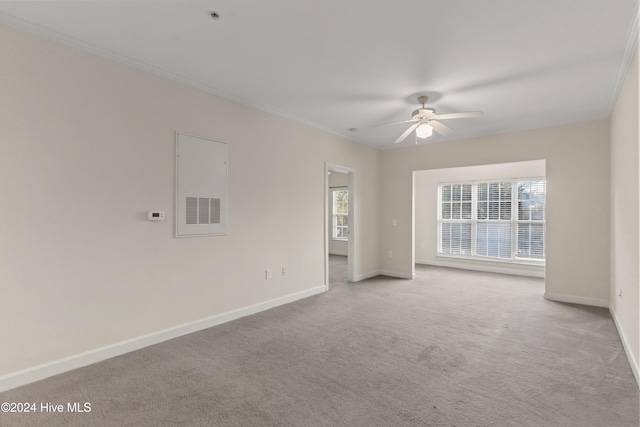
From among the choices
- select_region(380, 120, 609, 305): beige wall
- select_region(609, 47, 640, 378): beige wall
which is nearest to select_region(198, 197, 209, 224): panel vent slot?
select_region(609, 47, 640, 378): beige wall

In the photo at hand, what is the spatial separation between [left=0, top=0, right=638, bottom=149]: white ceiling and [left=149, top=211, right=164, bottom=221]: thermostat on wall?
139cm

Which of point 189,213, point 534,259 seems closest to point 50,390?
point 189,213

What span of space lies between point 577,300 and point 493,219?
110 inches

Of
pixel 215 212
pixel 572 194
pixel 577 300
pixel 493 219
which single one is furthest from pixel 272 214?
pixel 493 219

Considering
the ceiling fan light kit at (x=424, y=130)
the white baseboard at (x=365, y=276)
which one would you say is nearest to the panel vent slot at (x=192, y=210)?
the ceiling fan light kit at (x=424, y=130)

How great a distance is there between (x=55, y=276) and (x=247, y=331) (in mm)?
1806

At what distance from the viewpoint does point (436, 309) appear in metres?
4.27

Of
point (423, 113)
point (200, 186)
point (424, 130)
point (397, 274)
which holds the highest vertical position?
point (423, 113)

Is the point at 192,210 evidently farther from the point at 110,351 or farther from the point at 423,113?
the point at 423,113

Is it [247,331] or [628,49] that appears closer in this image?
[628,49]

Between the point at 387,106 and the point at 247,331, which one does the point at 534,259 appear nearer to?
the point at 387,106

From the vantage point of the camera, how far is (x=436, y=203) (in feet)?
25.9

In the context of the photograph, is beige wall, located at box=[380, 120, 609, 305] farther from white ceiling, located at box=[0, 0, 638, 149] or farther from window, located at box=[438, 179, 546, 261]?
window, located at box=[438, 179, 546, 261]

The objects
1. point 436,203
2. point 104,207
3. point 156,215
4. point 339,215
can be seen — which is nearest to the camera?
point 104,207
